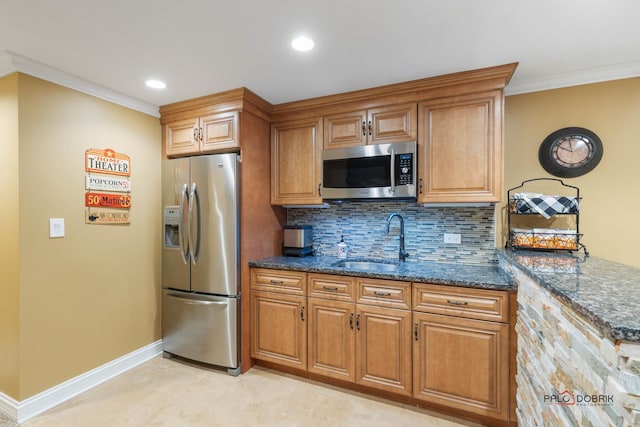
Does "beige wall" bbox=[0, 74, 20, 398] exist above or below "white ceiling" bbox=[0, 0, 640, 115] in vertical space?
below

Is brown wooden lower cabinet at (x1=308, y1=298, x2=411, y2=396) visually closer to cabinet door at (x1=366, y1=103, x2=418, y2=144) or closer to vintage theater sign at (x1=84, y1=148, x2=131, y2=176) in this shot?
cabinet door at (x1=366, y1=103, x2=418, y2=144)

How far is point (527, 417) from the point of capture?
1.56 meters

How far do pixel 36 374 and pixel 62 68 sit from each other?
6.83 ft

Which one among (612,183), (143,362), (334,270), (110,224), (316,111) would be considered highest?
(316,111)

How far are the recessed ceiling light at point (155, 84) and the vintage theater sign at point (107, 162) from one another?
636mm

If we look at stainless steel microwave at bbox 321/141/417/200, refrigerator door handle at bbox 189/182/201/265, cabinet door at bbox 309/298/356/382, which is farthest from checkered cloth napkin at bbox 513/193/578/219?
refrigerator door handle at bbox 189/182/201/265

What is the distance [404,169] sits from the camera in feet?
7.57

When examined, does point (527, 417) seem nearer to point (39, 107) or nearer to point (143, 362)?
point (143, 362)

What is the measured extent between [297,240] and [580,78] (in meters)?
2.50

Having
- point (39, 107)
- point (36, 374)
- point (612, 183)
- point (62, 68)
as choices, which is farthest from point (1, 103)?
point (612, 183)

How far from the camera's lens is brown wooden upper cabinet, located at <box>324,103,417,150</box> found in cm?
236

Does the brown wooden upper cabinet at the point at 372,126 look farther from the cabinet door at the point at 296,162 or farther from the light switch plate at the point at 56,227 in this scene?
the light switch plate at the point at 56,227

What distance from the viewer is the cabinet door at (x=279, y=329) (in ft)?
7.87

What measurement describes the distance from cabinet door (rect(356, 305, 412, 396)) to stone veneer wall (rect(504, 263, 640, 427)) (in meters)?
0.65
